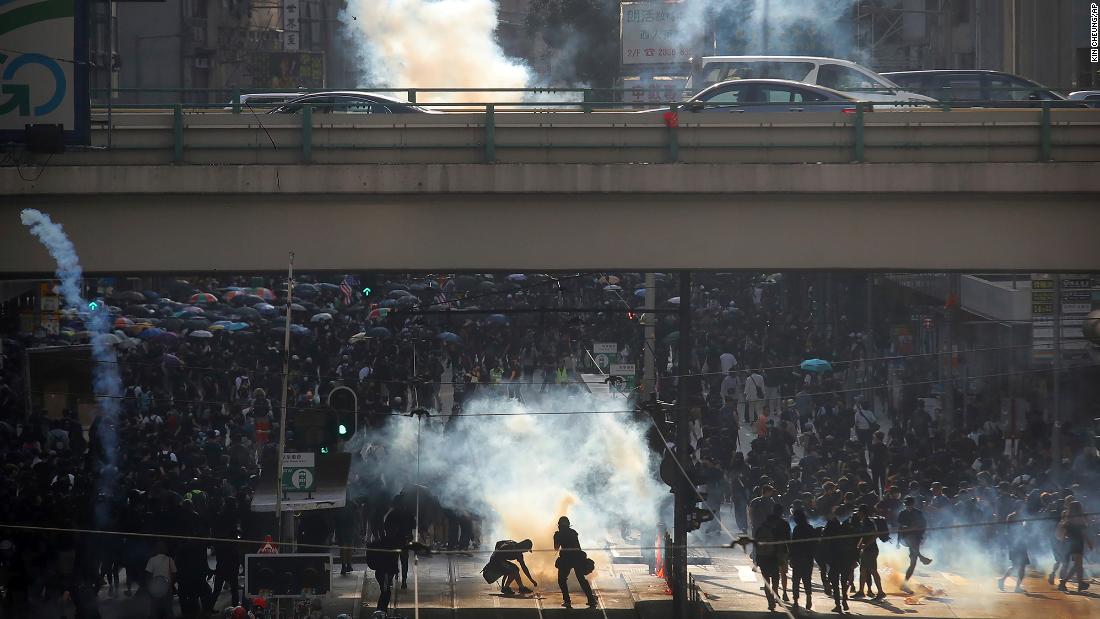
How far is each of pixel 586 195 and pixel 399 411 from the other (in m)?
9.89

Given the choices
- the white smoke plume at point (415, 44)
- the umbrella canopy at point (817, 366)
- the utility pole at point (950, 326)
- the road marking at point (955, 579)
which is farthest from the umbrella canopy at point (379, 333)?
the white smoke plume at point (415, 44)

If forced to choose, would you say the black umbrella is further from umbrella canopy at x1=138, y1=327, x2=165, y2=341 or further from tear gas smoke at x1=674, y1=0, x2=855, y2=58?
tear gas smoke at x1=674, y1=0, x2=855, y2=58

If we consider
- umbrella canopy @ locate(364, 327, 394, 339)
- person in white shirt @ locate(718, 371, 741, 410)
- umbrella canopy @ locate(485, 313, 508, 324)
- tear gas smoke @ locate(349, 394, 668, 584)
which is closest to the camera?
tear gas smoke @ locate(349, 394, 668, 584)

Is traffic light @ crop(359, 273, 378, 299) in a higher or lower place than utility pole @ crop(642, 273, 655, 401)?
higher

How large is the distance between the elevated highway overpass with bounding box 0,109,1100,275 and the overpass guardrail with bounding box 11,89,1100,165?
21 mm

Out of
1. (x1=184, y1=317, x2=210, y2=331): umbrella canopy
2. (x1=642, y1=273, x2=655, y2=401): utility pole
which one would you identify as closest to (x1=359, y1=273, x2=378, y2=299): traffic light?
(x1=184, y1=317, x2=210, y2=331): umbrella canopy

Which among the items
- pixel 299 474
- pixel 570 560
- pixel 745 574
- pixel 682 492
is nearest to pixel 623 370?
pixel 745 574

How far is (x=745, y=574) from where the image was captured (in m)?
18.3

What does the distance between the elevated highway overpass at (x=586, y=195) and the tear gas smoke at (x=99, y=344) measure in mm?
207

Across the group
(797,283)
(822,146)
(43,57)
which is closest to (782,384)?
(797,283)

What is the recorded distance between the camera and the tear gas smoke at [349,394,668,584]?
1945 centimetres

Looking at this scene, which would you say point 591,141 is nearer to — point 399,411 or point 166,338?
point 399,411

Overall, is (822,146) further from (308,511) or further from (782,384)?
(782,384)

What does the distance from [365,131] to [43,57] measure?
10.6 feet
